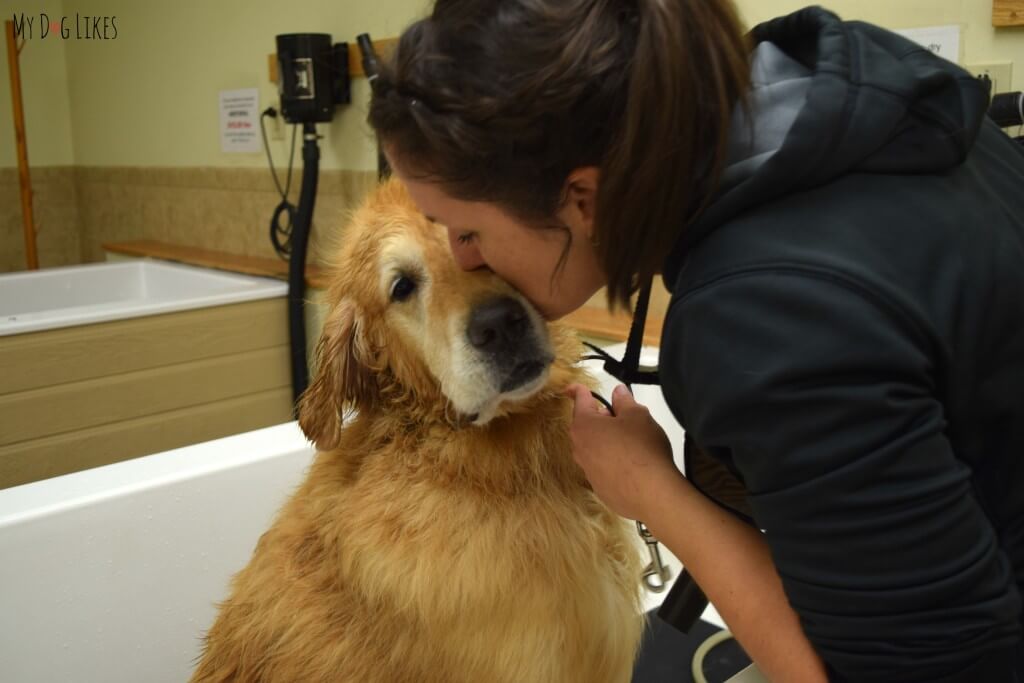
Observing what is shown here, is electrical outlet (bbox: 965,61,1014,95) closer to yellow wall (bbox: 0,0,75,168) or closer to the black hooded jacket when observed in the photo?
the black hooded jacket

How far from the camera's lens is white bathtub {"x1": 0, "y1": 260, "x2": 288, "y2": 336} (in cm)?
277

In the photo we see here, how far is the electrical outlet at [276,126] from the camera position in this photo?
325 centimetres

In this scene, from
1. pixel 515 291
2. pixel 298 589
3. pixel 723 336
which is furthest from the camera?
pixel 298 589

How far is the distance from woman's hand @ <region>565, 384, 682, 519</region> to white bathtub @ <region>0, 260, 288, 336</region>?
6.84ft

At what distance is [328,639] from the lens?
1074mm

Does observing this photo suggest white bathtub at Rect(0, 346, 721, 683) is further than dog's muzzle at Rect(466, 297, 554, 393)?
Yes

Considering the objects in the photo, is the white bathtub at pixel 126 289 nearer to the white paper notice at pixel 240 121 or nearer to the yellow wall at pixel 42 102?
the white paper notice at pixel 240 121

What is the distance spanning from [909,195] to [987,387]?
0.15 m

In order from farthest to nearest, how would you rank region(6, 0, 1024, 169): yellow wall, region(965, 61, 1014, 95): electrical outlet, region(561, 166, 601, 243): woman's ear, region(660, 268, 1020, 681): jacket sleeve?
region(6, 0, 1024, 169): yellow wall < region(965, 61, 1014, 95): electrical outlet < region(561, 166, 601, 243): woman's ear < region(660, 268, 1020, 681): jacket sleeve

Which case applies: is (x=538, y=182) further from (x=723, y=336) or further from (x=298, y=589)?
(x=298, y=589)

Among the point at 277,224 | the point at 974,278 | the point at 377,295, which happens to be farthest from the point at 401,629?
the point at 277,224

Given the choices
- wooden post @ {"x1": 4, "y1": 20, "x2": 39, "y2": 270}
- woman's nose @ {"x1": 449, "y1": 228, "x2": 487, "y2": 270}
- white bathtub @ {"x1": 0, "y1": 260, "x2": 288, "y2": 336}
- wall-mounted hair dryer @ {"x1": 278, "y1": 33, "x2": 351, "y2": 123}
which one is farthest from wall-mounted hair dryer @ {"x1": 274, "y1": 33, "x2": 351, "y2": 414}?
woman's nose @ {"x1": 449, "y1": 228, "x2": 487, "y2": 270}

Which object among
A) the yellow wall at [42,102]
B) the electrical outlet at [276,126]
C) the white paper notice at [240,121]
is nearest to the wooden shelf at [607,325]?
the electrical outlet at [276,126]

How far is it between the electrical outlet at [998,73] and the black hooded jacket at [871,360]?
3.92 feet
